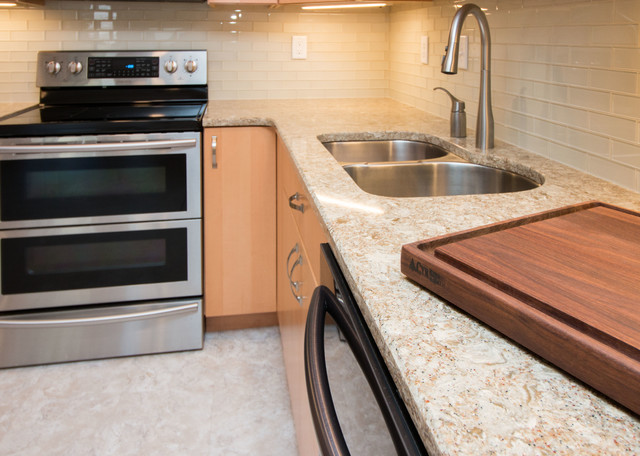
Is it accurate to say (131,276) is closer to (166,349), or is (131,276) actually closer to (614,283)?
(166,349)

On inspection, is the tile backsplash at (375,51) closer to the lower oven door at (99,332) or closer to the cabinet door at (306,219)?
the cabinet door at (306,219)

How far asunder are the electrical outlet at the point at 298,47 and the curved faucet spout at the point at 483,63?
1394 millimetres

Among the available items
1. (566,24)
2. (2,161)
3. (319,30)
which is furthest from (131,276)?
(566,24)

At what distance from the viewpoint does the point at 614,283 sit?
650 millimetres

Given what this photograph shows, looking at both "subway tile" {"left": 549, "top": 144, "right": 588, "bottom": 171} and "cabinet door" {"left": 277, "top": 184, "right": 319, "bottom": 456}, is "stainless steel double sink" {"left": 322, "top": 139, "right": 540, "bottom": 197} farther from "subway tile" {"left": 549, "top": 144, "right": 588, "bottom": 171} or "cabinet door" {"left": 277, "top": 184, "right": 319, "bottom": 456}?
"cabinet door" {"left": 277, "top": 184, "right": 319, "bottom": 456}

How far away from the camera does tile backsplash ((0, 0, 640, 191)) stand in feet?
4.70

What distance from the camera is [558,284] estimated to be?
642mm

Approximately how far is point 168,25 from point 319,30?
71 centimetres

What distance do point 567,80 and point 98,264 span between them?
1.71 meters

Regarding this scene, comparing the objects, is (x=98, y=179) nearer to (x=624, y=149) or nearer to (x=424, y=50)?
(x=424, y=50)

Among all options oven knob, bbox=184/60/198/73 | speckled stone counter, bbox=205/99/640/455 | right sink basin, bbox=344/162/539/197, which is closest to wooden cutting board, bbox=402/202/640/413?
speckled stone counter, bbox=205/99/640/455

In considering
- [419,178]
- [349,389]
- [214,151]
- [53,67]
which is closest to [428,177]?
[419,178]

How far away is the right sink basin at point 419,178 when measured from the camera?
163 cm

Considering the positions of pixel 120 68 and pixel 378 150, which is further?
pixel 120 68
